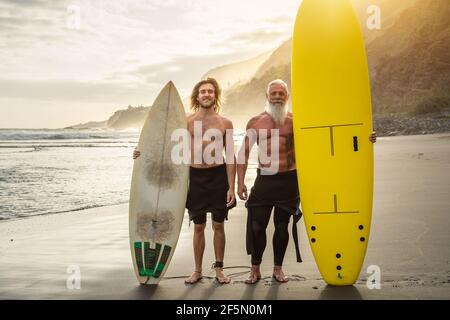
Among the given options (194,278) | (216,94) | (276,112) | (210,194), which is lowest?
(194,278)

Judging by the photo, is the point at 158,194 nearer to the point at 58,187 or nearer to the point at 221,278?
the point at 221,278

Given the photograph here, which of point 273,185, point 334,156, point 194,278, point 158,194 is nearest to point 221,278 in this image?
point 194,278

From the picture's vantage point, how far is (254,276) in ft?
14.0

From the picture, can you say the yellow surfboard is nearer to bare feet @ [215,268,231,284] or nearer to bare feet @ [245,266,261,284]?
bare feet @ [245,266,261,284]

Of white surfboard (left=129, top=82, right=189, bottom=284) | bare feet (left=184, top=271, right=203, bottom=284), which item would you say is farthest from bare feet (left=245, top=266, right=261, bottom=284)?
white surfboard (left=129, top=82, right=189, bottom=284)

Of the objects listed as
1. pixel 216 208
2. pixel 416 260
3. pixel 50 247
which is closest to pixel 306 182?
pixel 216 208

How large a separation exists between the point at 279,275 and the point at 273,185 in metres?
0.74

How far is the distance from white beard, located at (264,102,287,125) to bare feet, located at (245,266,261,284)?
1256 millimetres

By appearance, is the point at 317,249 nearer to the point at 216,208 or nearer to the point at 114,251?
the point at 216,208

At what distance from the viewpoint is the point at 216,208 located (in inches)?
173

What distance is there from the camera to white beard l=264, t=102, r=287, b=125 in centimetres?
442

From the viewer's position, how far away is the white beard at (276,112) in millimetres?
4418

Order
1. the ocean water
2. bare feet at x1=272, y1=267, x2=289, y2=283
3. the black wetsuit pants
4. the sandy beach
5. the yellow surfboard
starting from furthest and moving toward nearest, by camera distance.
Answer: the ocean water < the yellow surfboard < the black wetsuit pants < bare feet at x1=272, y1=267, x2=289, y2=283 < the sandy beach

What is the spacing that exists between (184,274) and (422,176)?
6.88 meters
